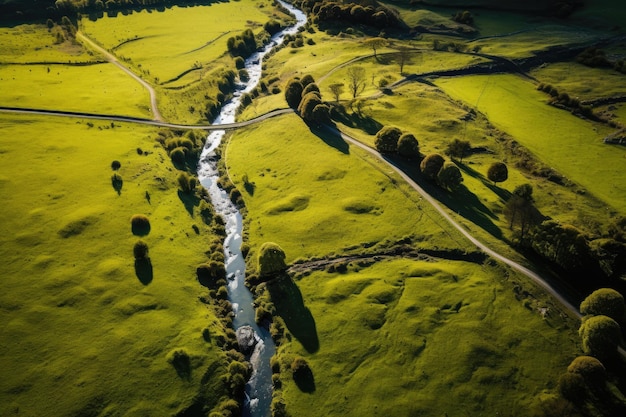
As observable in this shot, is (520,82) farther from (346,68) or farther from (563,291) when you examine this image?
(563,291)

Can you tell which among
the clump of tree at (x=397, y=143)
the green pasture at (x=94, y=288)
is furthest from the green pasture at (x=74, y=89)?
the clump of tree at (x=397, y=143)

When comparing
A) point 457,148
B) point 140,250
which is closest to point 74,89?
point 140,250

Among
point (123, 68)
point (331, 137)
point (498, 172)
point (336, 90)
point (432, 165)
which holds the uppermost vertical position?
point (336, 90)

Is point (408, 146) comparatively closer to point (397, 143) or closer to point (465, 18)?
point (397, 143)

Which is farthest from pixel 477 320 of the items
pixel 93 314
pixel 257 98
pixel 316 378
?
pixel 257 98

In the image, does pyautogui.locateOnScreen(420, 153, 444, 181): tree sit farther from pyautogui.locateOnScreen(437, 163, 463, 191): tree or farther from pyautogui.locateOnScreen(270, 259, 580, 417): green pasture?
pyautogui.locateOnScreen(270, 259, 580, 417): green pasture
